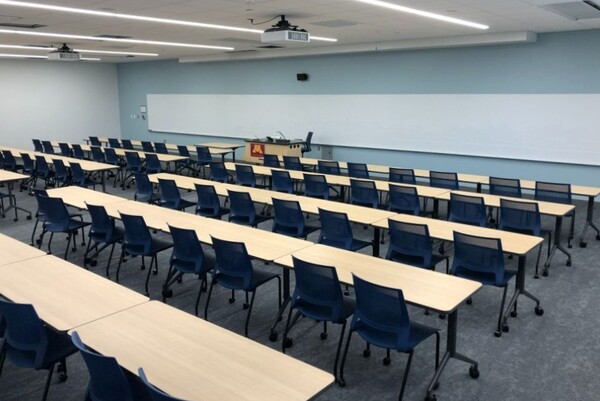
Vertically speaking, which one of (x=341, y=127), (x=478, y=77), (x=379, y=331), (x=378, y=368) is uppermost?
(x=478, y=77)

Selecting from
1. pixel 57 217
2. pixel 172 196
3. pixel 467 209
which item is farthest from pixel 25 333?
pixel 467 209

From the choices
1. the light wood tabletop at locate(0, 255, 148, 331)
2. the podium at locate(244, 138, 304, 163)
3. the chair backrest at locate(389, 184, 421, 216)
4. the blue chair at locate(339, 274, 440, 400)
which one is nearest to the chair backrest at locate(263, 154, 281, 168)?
the podium at locate(244, 138, 304, 163)

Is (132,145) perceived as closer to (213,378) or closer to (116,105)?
(116,105)

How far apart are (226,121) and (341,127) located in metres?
4.90

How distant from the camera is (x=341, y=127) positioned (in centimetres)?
1430

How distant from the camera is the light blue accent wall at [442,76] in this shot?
10.3m

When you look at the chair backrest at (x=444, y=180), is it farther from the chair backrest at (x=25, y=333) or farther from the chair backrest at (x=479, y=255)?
the chair backrest at (x=25, y=333)

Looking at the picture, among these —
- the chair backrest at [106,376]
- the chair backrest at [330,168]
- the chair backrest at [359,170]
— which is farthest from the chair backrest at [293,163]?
the chair backrest at [106,376]

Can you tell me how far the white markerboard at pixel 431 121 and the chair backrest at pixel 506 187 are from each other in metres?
3.77

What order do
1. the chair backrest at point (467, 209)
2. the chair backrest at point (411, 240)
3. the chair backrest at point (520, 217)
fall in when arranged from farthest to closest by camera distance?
the chair backrest at point (467, 209) → the chair backrest at point (520, 217) → the chair backrest at point (411, 240)

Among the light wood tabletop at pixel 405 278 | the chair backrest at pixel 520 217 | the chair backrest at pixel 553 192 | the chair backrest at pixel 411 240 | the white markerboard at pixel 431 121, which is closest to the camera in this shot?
the light wood tabletop at pixel 405 278

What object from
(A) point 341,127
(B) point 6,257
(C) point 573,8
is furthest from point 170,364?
(A) point 341,127

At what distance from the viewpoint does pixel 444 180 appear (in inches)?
334

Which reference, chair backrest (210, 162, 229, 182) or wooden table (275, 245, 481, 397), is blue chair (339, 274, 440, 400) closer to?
wooden table (275, 245, 481, 397)
